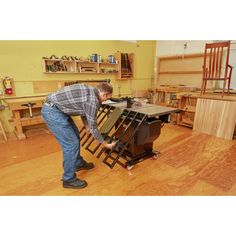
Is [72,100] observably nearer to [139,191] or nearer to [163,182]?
[139,191]

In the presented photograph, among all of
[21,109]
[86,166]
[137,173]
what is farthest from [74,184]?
[21,109]

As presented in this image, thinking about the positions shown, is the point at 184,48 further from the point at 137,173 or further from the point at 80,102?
the point at 80,102

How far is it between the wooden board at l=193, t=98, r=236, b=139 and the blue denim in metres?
2.99

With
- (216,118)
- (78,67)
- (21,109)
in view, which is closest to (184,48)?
(216,118)

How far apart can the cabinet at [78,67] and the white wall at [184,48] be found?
1.85 metres

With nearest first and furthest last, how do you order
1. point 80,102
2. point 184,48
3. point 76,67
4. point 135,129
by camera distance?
point 80,102 < point 135,129 < point 76,67 < point 184,48

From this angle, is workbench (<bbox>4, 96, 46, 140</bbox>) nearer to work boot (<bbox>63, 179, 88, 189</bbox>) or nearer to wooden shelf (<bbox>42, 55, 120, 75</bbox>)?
wooden shelf (<bbox>42, 55, 120, 75</bbox>)

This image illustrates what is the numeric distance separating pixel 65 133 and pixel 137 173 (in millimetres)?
1084

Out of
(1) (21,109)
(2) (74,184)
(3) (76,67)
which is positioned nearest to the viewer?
(2) (74,184)

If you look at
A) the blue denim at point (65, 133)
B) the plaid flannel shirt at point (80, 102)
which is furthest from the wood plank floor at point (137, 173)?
the plaid flannel shirt at point (80, 102)

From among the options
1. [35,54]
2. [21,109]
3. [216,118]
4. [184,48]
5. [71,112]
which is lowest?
[216,118]

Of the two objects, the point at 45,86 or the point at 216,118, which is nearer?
the point at 216,118

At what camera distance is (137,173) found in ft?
7.32

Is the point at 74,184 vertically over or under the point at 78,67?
under
